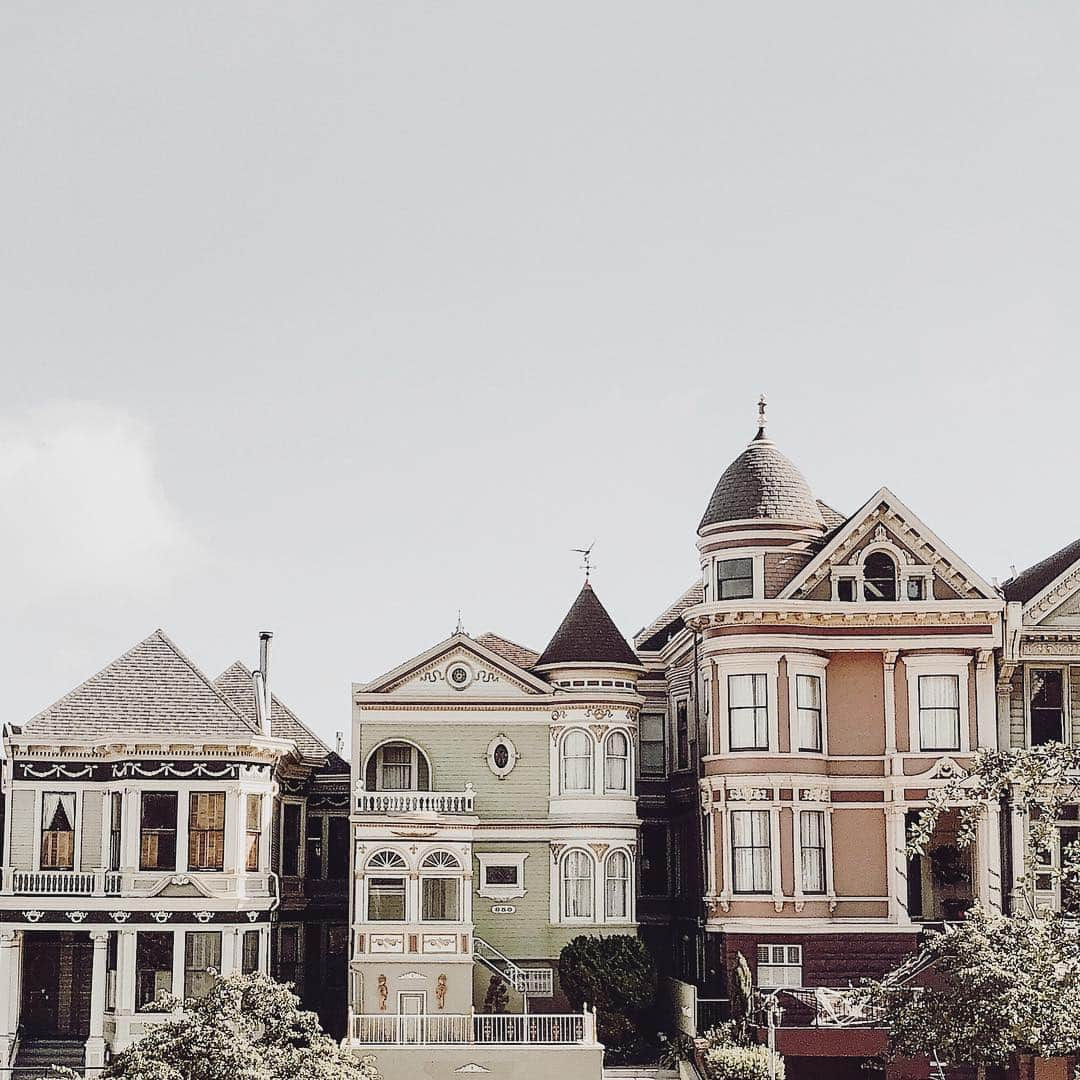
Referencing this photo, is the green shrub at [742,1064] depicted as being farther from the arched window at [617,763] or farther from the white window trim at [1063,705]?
the white window trim at [1063,705]

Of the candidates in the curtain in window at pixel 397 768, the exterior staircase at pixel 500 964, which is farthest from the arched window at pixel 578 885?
the curtain in window at pixel 397 768

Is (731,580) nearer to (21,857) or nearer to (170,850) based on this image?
(170,850)

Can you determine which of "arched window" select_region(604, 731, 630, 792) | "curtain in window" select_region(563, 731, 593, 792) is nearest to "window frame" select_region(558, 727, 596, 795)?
"curtain in window" select_region(563, 731, 593, 792)

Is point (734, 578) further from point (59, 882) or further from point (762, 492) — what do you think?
point (59, 882)

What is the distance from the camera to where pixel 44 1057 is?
3791cm

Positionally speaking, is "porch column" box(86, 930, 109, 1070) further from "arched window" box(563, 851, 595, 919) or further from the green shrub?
the green shrub

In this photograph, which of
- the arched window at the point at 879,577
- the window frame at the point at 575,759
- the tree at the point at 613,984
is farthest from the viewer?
the window frame at the point at 575,759

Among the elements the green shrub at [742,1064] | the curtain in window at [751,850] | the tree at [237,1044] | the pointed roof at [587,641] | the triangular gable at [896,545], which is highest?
the triangular gable at [896,545]

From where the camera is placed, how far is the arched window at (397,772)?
4019 centimetres

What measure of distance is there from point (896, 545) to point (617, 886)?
10.5m

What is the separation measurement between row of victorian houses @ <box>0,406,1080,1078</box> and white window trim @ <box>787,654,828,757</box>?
0.06 meters

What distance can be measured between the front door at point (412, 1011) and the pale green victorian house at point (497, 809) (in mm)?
709

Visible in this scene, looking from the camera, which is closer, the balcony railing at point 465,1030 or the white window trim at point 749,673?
the balcony railing at point 465,1030

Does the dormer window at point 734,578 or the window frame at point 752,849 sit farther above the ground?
the dormer window at point 734,578
